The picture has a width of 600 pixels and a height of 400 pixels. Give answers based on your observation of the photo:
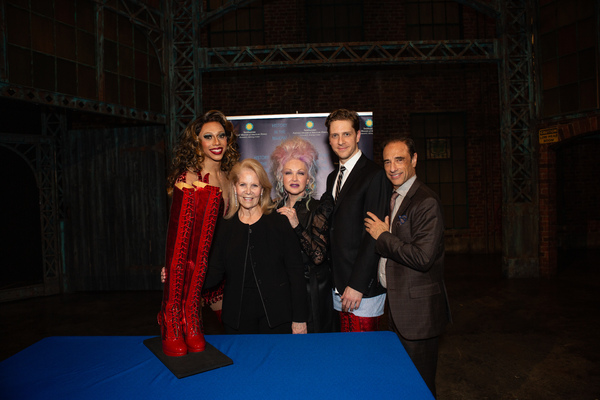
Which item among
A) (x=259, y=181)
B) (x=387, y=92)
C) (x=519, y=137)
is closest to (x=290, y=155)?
(x=259, y=181)

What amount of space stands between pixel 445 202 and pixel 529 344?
5.39 meters

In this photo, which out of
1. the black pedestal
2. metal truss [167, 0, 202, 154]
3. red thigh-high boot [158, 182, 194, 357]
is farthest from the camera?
metal truss [167, 0, 202, 154]

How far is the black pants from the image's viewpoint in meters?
2.35

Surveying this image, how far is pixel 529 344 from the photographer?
415 centimetres

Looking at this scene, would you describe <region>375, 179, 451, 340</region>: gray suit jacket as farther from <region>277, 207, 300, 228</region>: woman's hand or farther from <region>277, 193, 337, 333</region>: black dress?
<region>277, 207, 300, 228</region>: woman's hand

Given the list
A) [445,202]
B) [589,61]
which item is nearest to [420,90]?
[445,202]

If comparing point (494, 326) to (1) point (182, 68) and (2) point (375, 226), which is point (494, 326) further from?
(1) point (182, 68)

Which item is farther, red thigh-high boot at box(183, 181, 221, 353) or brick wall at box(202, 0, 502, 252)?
brick wall at box(202, 0, 502, 252)

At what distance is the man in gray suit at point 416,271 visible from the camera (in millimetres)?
2340

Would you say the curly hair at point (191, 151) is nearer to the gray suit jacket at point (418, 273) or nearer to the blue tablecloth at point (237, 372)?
the blue tablecloth at point (237, 372)

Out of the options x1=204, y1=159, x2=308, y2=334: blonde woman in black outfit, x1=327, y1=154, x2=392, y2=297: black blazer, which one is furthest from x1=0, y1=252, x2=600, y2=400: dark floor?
x1=204, y1=159, x2=308, y2=334: blonde woman in black outfit

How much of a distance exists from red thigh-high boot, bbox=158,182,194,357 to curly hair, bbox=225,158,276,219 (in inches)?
24.9

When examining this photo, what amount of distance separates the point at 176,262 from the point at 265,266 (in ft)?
2.34

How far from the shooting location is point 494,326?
4699mm
